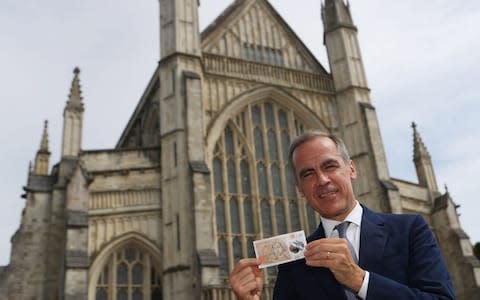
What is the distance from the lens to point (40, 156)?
15617mm

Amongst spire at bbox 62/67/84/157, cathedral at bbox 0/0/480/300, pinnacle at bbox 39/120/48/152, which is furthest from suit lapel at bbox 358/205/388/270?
pinnacle at bbox 39/120/48/152

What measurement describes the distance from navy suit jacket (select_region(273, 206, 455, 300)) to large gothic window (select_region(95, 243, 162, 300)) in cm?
1128

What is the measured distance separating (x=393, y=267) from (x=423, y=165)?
17.5 metres

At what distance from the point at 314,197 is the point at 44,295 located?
1188cm

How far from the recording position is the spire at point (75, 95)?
13812 millimetres

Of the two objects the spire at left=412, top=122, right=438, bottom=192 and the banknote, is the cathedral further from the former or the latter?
the banknote

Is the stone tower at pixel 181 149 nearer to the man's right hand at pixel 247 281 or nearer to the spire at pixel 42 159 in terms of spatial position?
the spire at pixel 42 159

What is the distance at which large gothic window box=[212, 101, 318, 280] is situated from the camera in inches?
532

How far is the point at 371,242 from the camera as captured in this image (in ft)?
5.08

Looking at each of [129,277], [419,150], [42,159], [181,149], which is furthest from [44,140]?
[419,150]

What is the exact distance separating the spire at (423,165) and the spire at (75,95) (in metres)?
11.9

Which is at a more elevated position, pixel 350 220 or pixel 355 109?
pixel 355 109

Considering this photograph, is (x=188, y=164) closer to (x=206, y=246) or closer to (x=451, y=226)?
(x=206, y=246)

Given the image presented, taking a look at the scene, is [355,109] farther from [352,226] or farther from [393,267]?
[393,267]
